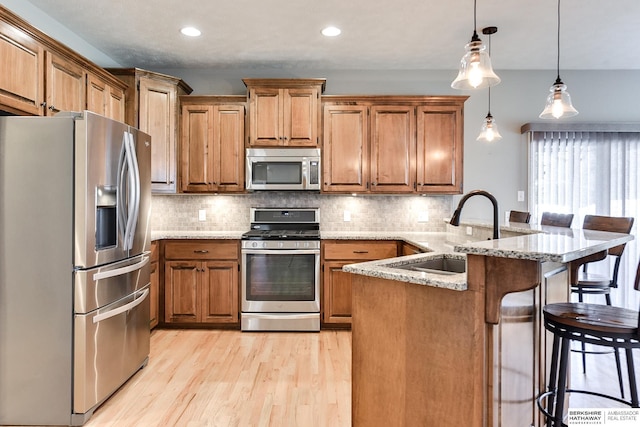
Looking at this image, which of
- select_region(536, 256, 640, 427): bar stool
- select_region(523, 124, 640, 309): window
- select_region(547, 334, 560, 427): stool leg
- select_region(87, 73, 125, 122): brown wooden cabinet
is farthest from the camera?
select_region(523, 124, 640, 309): window

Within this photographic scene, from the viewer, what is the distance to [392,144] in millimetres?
3807

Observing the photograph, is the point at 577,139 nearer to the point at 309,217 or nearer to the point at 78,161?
the point at 309,217

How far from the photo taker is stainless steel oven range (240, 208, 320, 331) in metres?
3.54

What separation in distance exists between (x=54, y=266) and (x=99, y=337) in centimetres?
48

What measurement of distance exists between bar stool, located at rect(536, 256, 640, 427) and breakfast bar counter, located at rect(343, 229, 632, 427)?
8 cm

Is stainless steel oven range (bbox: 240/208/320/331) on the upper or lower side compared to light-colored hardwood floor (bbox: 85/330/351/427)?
upper

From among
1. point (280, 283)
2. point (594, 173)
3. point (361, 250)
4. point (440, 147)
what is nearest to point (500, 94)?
point (440, 147)

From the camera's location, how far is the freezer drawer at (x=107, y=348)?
2.06 m

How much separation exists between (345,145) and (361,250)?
3.55ft

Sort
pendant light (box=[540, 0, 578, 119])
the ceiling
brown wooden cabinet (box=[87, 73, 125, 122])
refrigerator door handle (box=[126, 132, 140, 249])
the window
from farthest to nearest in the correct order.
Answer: the window
brown wooden cabinet (box=[87, 73, 125, 122])
the ceiling
refrigerator door handle (box=[126, 132, 140, 249])
pendant light (box=[540, 0, 578, 119])

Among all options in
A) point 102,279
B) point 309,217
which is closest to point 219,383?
point 102,279

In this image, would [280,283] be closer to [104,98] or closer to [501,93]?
[104,98]

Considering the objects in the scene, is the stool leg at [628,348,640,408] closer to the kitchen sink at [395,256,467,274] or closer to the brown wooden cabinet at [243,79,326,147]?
the kitchen sink at [395,256,467,274]

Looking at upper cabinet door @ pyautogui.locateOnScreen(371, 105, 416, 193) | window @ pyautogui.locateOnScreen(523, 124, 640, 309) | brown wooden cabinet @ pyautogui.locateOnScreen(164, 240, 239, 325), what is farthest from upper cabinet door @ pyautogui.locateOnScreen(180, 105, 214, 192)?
window @ pyautogui.locateOnScreen(523, 124, 640, 309)
